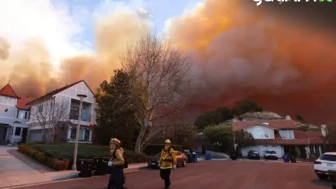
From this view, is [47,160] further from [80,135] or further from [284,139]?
[284,139]

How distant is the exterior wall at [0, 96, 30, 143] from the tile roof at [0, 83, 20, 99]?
57 cm

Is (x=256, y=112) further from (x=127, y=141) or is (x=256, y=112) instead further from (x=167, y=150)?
(x=167, y=150)

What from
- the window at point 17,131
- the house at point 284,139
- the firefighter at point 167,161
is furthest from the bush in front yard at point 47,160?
the house at point 284,139

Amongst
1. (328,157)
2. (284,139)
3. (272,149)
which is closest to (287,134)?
(284,139)

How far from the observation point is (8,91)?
45875mm

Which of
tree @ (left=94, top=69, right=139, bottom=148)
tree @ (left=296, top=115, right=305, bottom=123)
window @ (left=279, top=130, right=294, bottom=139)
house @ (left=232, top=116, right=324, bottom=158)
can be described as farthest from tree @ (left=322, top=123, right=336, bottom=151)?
tree @ (left=296, top=115, right=305, bottom=123)

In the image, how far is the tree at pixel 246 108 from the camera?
3380 inches

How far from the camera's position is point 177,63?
1088 inches

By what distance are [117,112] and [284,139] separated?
36.5 metres

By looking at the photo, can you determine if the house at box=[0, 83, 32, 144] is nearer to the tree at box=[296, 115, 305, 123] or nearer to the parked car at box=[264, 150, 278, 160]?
the parked car at box=[264, 150, 278, 160]

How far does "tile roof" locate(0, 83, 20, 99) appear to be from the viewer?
44.9 m

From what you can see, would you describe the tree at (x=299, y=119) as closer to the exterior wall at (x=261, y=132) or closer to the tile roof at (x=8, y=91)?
the exterior wall at (x=261, y=132)

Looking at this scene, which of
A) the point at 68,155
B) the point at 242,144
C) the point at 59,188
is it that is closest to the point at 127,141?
the point at 68,155

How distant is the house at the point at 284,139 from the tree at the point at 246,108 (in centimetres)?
3189
